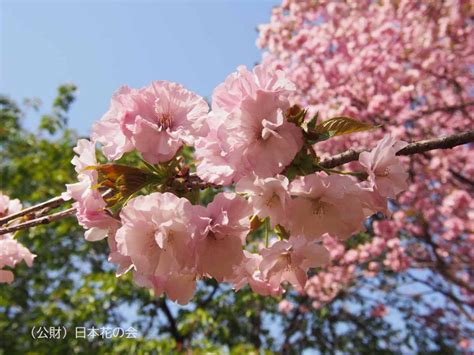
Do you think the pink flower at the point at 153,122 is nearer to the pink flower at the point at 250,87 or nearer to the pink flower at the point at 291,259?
the pink flower at the point at 250,87

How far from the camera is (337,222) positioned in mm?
887

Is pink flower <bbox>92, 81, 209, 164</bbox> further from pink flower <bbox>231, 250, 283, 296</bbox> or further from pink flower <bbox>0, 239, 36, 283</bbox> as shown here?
pink flower <bbox>0, 239, 36, 283</bbox>

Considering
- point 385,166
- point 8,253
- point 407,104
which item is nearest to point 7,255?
A: point 8,253

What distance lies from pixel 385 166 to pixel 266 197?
280 millimetres

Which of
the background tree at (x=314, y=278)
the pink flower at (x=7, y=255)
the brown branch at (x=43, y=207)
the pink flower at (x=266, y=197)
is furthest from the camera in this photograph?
the background tree at (x=314, y=278)

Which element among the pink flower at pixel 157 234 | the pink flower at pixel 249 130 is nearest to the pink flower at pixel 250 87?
the pink flower at pixel 249 130

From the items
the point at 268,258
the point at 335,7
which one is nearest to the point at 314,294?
the point at 335,7

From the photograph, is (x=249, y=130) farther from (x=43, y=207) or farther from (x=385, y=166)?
(x=43, y=207)

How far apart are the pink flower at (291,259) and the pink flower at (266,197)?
0.12 metres

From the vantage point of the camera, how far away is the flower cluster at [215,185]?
2.67 ft

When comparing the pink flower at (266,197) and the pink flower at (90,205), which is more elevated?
the pink flower at (90,205)

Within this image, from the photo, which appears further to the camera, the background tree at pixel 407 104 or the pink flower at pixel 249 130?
the background tree at pixel 407 104

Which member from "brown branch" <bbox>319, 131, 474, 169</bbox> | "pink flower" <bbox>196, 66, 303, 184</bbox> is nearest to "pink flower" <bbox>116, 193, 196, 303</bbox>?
"pink flower" <bbox>196, 66, 303, 184</bbox>

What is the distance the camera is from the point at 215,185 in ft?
2.89
